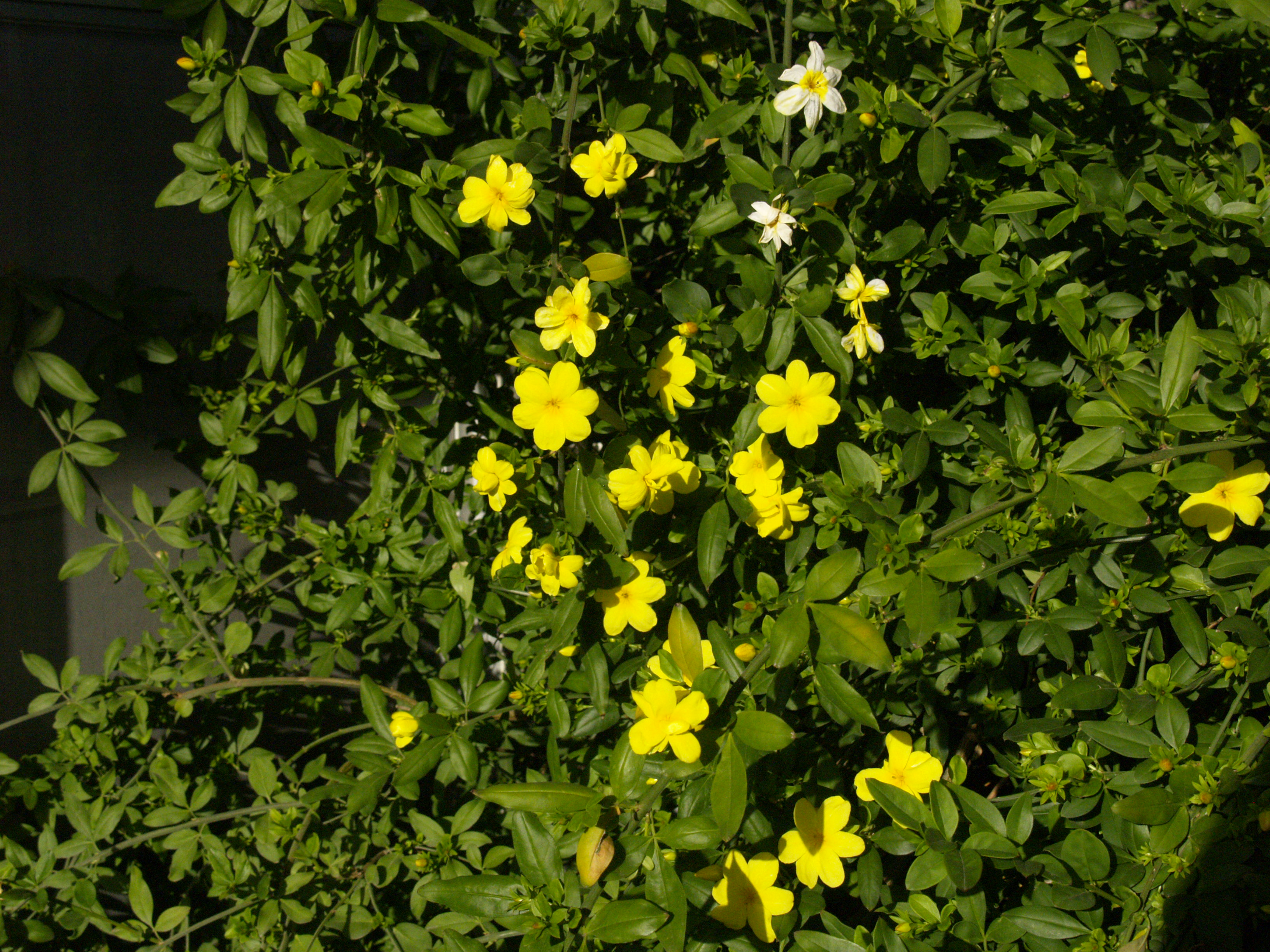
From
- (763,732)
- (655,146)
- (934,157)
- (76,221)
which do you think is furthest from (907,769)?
(76,221)

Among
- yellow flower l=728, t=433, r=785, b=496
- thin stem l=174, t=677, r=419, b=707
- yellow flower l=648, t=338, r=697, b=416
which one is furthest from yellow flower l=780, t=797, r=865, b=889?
thin stem l=174, t=677, r=419, b=707

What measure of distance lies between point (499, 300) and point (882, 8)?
2.58 feet

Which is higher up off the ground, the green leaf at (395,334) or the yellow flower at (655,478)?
the green leaf at (395,334)

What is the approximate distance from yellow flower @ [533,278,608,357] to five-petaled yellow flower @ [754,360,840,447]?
24 cm

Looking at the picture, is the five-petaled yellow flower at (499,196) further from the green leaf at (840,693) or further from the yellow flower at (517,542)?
the green leaf at (840,693)

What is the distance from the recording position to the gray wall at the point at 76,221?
6.13 feet

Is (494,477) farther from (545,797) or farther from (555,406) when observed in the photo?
(545,797)

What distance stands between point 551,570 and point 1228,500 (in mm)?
878

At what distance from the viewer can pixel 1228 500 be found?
1.09 m

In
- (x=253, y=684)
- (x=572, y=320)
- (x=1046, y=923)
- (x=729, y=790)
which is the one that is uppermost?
(x=572, y=320)

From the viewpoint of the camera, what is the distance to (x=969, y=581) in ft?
4.19

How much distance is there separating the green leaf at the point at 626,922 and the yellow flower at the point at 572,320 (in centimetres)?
65

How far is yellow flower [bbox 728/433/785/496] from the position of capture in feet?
3.97

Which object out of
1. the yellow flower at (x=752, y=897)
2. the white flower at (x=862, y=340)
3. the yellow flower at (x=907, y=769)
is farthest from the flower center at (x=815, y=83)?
the yellow flower at (x=752, y=897)
